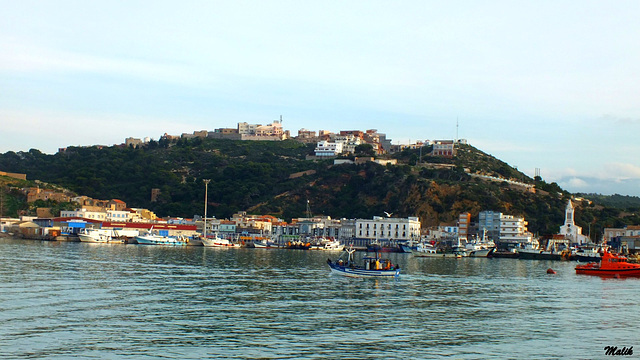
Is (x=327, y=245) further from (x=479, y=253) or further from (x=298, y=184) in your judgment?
(x=298, y=184)

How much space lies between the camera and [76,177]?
543 feet

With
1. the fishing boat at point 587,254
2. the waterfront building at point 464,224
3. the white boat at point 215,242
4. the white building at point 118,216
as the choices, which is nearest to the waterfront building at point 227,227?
the white boat at point 215,242

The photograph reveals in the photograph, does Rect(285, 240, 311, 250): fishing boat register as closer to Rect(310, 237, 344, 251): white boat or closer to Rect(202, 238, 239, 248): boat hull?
Rect(310, 237, 344, 251): white boat

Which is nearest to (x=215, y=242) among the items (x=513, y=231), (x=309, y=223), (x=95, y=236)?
(x=95, y=236)

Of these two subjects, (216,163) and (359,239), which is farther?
(216,163)

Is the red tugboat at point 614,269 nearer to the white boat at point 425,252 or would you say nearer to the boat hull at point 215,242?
the white boat at point 425,252

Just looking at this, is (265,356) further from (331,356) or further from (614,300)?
(614,300)

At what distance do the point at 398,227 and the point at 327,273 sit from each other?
71.4 m

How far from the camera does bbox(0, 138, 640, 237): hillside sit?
461 ft

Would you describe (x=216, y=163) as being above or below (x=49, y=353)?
above

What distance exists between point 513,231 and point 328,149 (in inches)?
2991

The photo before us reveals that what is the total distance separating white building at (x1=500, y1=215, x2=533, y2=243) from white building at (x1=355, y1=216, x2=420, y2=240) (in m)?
16.5

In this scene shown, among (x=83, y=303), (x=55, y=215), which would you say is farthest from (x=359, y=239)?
(x=83, y=303)

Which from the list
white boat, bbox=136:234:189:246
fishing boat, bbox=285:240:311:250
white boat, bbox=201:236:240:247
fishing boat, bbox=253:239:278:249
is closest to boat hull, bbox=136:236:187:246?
white boat, bbox=136:234:189:246
